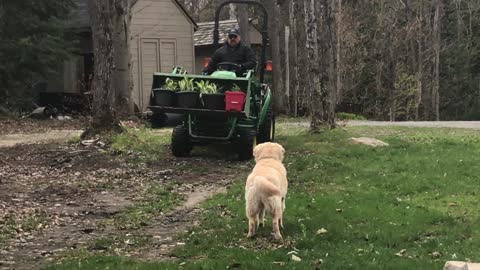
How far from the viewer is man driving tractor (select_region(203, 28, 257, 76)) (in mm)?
11703

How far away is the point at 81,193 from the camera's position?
859 centimetres

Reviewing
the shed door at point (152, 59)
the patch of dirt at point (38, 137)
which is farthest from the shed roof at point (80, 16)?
the patch of dirt at point (38, 137)

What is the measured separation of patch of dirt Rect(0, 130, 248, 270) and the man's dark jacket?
183 centimetres

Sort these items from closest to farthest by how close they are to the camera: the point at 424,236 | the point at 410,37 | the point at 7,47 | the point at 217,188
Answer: the point at 424,236
the point at 217,188
the point at 7,47
the point at 410,37

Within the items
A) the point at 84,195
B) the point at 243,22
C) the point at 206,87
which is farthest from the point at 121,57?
the point at 84,195

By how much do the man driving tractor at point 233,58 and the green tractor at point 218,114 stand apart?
10 centimetres

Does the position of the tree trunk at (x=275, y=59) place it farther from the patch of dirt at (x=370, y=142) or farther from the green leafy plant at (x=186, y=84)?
the green leafy plant at (x=186, y=84)

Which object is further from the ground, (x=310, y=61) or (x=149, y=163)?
(x=310, y=61)

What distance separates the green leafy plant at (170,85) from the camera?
1073cm

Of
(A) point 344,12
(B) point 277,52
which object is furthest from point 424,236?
(A) point 344,12

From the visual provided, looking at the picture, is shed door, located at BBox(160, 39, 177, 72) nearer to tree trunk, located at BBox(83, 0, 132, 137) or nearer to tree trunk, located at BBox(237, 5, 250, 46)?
tree trunk, located at BBox(237, 5, 250, 46)

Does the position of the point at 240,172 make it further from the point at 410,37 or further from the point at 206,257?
the point at 410,37

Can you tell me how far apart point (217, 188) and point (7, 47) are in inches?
483

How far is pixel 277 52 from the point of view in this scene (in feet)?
74.6
